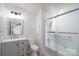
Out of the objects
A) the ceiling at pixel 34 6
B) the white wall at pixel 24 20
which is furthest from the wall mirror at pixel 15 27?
the ceiling at pixel 34 6

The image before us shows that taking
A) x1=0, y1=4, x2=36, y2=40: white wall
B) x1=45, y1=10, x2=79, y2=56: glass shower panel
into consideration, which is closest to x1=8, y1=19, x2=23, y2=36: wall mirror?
x1=0, y1=4, x2=36, y2=40: white wall

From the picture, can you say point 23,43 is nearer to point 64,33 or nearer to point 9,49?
point 9,49

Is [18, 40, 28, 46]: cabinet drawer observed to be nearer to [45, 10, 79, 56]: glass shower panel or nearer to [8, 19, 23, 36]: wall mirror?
[8, 19, 23, 36]: wall mirror

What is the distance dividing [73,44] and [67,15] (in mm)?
418

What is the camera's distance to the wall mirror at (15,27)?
4.15ft

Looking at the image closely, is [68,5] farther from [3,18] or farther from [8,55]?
[8,55]

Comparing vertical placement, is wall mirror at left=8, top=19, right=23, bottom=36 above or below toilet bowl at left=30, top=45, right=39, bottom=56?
above

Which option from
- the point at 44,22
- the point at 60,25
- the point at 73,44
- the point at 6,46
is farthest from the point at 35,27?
the point at 73,44

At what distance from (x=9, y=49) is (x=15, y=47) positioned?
9 cm

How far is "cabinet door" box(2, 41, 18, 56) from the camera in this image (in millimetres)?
1243

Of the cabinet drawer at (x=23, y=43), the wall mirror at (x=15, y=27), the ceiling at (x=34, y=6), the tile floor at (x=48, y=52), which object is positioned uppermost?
the ceiling at (x=34, y=6)

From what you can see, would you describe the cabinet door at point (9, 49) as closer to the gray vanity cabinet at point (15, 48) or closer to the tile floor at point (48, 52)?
the gray vanity cabinet at point (15, 48)

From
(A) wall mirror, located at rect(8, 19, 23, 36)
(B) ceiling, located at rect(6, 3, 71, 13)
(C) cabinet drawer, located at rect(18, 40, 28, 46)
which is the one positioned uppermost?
(B) ceiling, located at rect(6, 3, 71, 13)

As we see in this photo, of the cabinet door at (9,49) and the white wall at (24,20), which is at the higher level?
the white wall at (24,20)
